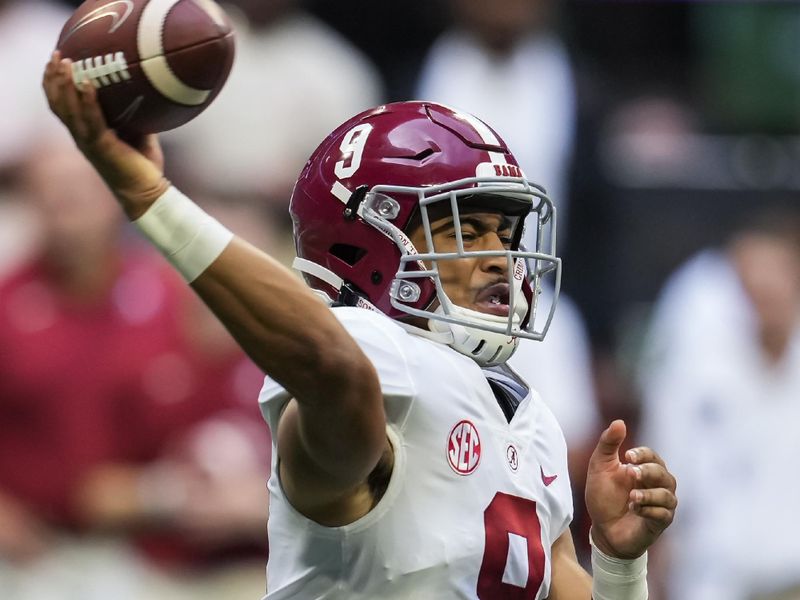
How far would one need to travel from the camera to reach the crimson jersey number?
286cm

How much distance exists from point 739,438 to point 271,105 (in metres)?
2.46

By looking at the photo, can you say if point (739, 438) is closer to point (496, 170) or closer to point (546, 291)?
point (546, 291)

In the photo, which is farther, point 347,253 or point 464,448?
point 347,253

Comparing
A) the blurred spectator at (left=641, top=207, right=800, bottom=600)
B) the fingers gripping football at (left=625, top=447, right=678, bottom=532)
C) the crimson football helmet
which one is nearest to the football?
the crimson football helmet

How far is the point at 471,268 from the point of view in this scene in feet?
9.86

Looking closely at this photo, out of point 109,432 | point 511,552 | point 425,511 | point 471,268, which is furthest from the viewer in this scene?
point 109,432

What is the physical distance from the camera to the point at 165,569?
528 centimetres

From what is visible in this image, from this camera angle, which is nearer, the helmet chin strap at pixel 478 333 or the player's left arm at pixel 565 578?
the helmet chin strap at pixel 478 333

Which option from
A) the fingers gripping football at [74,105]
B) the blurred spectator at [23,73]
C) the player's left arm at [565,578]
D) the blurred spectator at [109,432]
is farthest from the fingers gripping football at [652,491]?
the blurred spectator at [23,73]

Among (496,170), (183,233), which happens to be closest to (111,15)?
(183,233)

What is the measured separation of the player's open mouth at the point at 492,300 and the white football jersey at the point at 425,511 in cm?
11

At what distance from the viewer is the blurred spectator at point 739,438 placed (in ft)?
21.5

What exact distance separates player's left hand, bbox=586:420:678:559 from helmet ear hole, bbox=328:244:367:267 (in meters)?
0.59

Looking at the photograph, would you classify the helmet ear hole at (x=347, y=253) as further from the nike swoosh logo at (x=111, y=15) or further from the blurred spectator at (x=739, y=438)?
the blurred spectator at (x=739, y=438)
